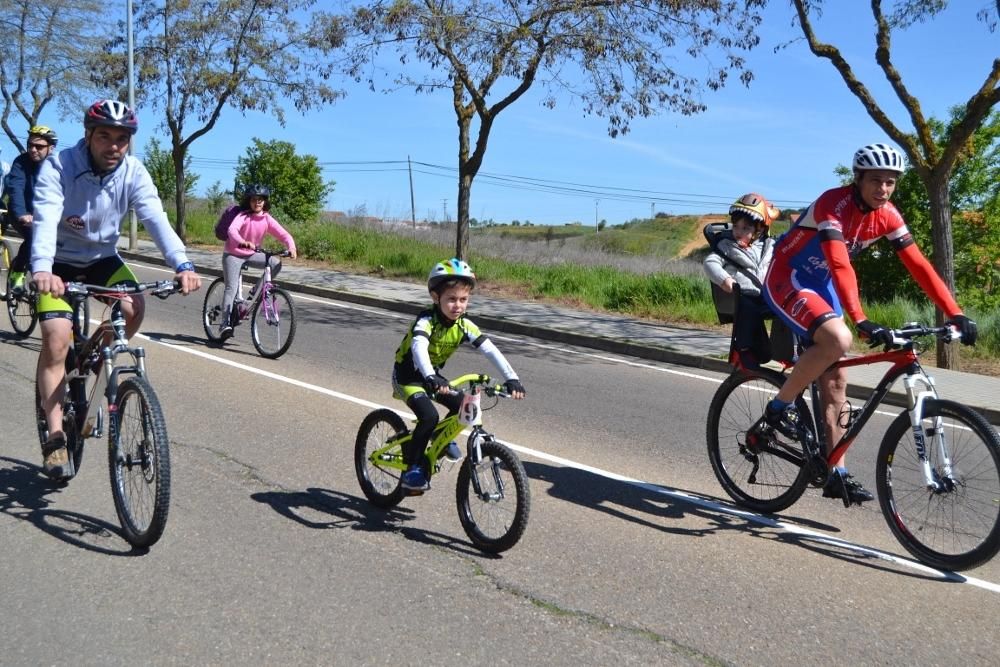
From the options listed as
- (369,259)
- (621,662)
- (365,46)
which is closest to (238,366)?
(621,662)

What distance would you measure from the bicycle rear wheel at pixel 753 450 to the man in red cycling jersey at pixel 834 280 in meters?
0.17

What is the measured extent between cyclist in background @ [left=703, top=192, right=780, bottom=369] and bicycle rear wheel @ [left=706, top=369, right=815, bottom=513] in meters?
0.19

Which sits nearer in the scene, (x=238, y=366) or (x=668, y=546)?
(x=668, y=546)

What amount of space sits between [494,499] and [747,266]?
2.71m

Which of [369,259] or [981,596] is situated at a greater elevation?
[369,259]

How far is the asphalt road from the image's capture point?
3.98 m

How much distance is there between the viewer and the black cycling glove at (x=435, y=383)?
4934mm

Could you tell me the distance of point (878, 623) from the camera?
14.2 feet

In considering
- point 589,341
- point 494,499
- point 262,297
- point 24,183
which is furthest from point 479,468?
point 589,341

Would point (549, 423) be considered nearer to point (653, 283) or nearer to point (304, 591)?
point (304, 591)

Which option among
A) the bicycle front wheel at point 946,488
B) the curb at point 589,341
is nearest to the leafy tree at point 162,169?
the curb at point 589,341

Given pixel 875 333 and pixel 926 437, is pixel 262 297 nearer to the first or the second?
pixel 875 333

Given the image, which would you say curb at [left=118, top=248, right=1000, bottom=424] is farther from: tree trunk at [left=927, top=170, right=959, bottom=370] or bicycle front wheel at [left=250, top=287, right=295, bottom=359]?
bicycle front wheel at [left=250, top=287, right=295, bottom=359]

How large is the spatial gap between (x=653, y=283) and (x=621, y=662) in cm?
1438
